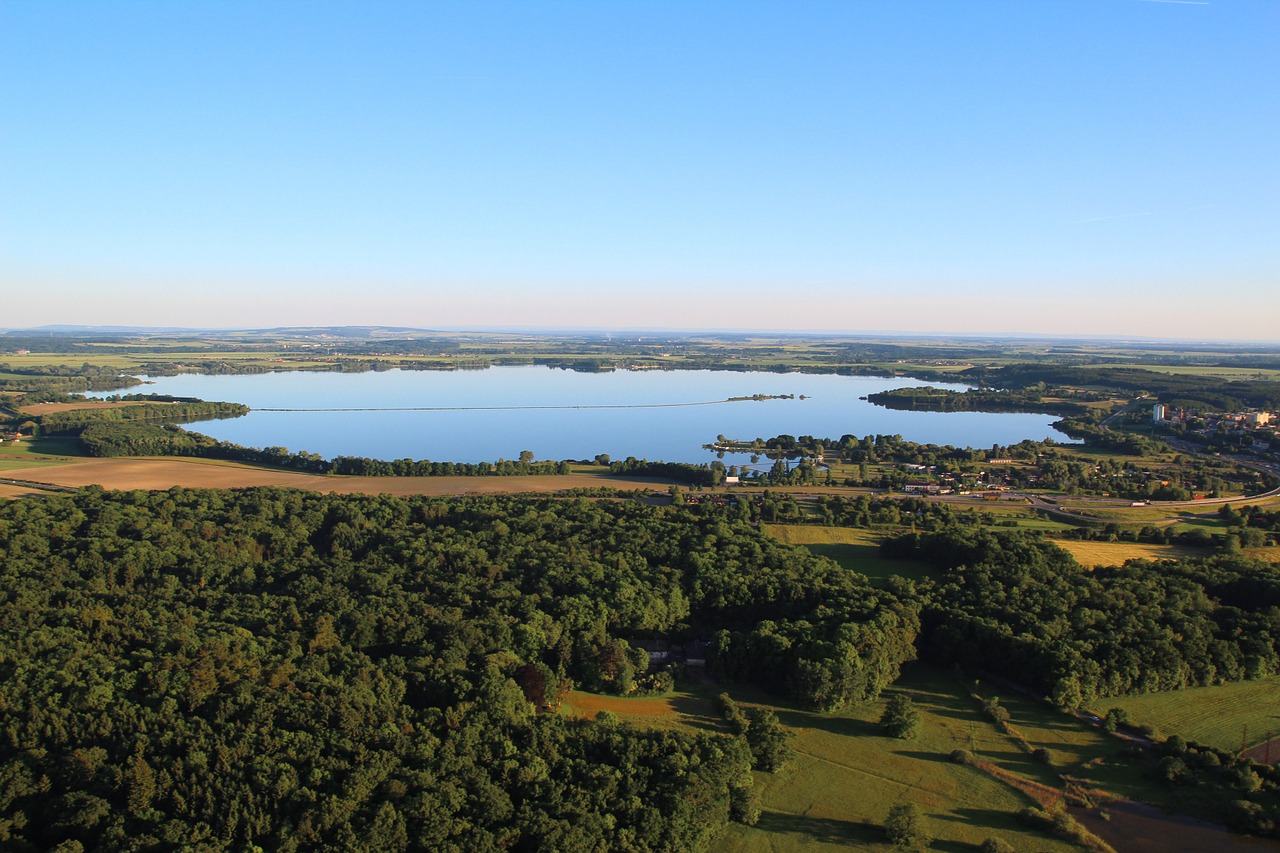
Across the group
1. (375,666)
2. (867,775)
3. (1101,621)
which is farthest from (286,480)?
(1101,621)

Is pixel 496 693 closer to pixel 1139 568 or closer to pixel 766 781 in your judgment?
pixel 766 781

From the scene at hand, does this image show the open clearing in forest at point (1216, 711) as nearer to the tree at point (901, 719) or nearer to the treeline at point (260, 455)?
the tree at point (901, 719)

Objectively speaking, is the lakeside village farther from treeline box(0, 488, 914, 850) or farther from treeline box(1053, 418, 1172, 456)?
treeline box(0, 488, 914, 850)

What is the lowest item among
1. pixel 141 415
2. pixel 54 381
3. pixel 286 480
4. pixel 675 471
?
pixel 286 480

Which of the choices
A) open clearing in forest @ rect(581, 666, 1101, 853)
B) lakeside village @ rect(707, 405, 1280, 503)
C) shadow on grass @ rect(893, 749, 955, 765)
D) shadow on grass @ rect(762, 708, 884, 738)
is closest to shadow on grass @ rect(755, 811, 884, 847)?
open clearing in forest @ rect(581, 666, 1101, 853)

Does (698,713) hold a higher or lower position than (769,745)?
lower

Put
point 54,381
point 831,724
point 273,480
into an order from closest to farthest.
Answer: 1. point 831,724
2. point 273,480
3. point 54,381

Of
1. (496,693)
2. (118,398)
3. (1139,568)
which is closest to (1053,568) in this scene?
(1139,568)

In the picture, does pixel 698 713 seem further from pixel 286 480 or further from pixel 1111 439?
pixel 1111 439
